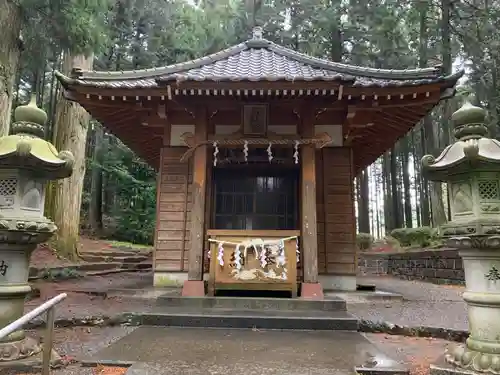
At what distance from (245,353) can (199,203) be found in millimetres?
3057

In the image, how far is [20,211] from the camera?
3244 mm

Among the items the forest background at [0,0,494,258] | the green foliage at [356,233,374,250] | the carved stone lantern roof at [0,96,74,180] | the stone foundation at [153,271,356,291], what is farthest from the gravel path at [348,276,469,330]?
the green foliage at [356,233,374,250]

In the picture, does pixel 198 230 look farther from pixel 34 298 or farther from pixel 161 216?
pixel 34 298

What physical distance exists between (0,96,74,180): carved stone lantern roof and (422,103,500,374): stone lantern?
3.35m

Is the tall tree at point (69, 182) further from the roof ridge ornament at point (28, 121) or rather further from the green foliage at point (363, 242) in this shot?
the green foliage at point (363, 242)

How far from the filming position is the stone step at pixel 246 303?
5523 millimetres

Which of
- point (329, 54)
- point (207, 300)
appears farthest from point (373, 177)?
point (207, 300)

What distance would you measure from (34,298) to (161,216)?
2.68 m

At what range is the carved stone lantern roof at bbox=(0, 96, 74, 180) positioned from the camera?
314 centimetres

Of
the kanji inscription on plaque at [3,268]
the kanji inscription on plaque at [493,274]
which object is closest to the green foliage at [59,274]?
the kanji inscription on plaque at [3,268]

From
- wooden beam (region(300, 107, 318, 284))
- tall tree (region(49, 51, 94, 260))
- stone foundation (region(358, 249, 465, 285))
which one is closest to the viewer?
wooden beam (region(300, 107, 318, 284))

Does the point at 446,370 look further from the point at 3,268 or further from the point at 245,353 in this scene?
the point at 3,268

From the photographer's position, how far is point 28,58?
9258 millimetres

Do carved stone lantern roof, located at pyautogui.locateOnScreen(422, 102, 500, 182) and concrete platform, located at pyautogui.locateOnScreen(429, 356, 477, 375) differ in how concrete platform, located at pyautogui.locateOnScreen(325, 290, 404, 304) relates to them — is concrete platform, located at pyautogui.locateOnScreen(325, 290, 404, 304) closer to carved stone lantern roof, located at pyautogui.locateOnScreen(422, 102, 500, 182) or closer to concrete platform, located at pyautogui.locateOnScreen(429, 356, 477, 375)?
concrete platform, located at pyautogui.locateOnScreen(429, 356, 477, 375)
